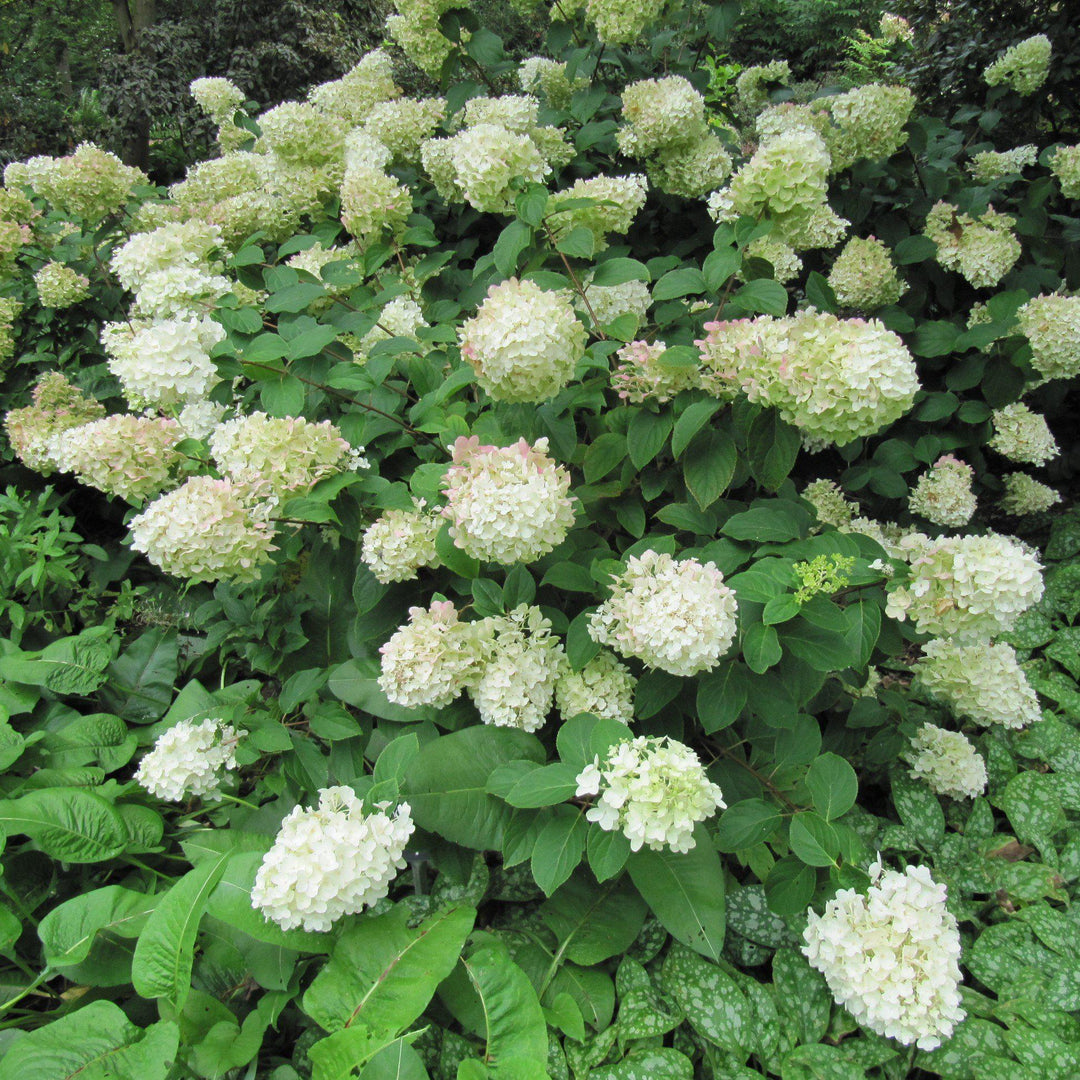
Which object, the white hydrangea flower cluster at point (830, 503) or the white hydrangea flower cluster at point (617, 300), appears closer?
the white hydrangea flower cluster at point (617, 300)

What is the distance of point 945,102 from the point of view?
13.9 ft

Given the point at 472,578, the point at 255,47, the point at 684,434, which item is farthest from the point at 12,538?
the point at 255,47

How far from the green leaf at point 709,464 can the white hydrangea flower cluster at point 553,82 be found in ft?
6.67

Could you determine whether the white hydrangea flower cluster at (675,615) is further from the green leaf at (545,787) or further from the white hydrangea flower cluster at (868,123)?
the white hydrangea flower cluster at (868,123)

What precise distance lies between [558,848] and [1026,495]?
95.7 inches

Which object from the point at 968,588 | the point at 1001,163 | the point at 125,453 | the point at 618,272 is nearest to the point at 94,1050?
the point at 125,453

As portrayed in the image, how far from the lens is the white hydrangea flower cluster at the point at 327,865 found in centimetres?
135

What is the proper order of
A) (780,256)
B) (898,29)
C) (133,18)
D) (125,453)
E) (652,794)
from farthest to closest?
(133,18) < (898,29) < (780,256) < (125,453) < (652,794)

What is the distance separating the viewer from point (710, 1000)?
5.33 feet

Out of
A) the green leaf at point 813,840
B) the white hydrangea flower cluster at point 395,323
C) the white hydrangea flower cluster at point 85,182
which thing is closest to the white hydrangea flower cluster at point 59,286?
the white hydrangea flower cluster at point 85,182

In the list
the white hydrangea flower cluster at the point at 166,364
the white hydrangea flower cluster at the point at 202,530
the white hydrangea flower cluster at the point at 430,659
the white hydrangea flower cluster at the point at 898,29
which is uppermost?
the white hydrangea flower cluster at the point at 898,29

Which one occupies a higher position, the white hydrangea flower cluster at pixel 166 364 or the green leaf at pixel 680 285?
the green leaf at pixel 680 285

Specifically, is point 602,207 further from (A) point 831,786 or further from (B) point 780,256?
(A) point 831,786

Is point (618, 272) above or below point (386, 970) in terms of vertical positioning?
above
